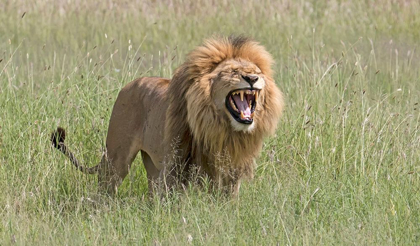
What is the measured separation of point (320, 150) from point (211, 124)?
55.4 inches

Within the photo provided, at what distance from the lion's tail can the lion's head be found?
2.92 feet

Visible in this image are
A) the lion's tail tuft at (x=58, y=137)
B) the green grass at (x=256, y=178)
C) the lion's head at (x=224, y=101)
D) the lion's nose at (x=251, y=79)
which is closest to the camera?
the green grass at (x=256, y=178)

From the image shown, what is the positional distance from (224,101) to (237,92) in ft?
0.30

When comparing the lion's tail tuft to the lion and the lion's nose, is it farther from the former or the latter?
the lion's nose

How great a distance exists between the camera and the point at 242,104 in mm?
4508

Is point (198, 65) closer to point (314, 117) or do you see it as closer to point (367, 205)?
point (367, 205)

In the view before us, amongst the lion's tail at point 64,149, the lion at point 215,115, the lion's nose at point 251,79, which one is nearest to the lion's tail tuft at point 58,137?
the lion's tail at point 64,149

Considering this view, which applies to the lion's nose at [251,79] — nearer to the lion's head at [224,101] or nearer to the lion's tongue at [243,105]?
the lion's head at [224,101]

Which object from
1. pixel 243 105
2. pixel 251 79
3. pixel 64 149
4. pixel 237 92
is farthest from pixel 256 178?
pixel 64 149

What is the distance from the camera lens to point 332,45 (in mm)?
10086

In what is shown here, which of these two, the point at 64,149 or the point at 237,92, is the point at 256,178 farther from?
the point at 64,149

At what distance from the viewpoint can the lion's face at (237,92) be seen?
14.4ft

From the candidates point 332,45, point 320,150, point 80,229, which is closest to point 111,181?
point 80,229

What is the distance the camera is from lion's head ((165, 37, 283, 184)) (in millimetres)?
4453
